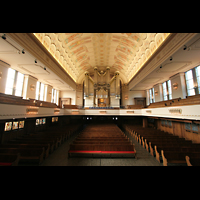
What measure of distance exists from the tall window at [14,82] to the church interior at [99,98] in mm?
78

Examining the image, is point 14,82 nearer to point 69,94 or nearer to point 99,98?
point 69,94

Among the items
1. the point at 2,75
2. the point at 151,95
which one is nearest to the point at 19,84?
the point at 2,75

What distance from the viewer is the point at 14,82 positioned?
29.8 feet

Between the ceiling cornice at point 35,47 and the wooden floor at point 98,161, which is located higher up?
the ceiling cornice at point 35,47

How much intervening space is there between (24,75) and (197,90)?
51.2 feet

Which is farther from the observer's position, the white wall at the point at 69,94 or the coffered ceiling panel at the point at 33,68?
the white wall at the point at 69,94

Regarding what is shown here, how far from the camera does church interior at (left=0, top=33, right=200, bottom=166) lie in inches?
206

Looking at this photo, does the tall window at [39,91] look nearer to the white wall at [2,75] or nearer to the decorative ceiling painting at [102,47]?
the decorative ceiling painting at [102,47]

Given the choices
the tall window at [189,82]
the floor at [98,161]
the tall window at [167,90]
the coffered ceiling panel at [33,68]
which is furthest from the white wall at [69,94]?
the tall window at [189,82]

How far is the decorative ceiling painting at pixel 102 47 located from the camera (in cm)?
894

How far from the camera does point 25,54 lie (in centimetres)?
659

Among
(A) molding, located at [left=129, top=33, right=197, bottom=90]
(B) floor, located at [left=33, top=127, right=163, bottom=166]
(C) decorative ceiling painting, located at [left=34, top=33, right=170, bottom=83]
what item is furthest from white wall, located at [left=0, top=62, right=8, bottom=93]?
(A) molding, located at [left=129, top=33, right=197, bottom=90]
